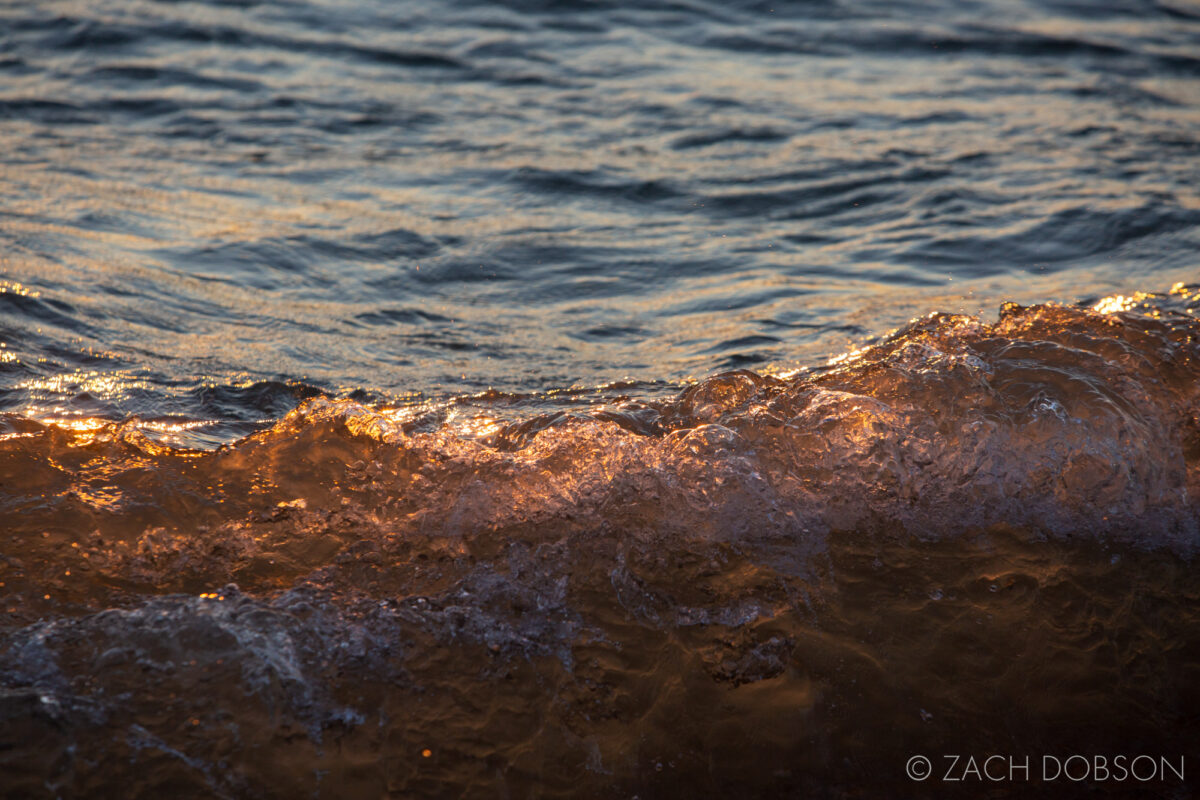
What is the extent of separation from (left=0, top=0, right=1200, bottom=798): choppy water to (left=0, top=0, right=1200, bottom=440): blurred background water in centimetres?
4

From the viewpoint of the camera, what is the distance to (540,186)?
6.54 m

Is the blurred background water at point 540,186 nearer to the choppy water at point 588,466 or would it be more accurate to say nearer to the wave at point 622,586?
the choppy water at point 588,466

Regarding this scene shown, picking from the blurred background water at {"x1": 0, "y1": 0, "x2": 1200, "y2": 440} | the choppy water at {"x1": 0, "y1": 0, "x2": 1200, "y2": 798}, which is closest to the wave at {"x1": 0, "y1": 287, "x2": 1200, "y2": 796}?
the choppy water at {"x1": 0, "y1": 0, "x2": 1200, "y2": 798}

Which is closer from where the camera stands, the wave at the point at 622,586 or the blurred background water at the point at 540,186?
the wave at the point at 622,586

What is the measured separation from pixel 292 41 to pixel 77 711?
8228 millimetres

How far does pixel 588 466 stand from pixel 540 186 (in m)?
3.84

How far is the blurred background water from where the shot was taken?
4.46m

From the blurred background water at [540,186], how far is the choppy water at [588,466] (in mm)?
41

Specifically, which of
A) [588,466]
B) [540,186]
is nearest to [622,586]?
[588,466]

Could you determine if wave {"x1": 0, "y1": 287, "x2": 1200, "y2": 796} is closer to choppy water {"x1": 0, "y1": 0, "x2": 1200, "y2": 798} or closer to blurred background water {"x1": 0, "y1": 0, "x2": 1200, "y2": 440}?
choppy water {"x1": 0, "y1": 0, "x2": 1200, "y2": 798}

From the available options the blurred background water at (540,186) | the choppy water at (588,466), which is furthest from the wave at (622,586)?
the blurred background water at (540,186)

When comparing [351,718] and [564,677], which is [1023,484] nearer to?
[564,677]

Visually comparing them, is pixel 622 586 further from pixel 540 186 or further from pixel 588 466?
pixel 540 186

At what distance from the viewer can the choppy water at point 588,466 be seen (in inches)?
91.2
